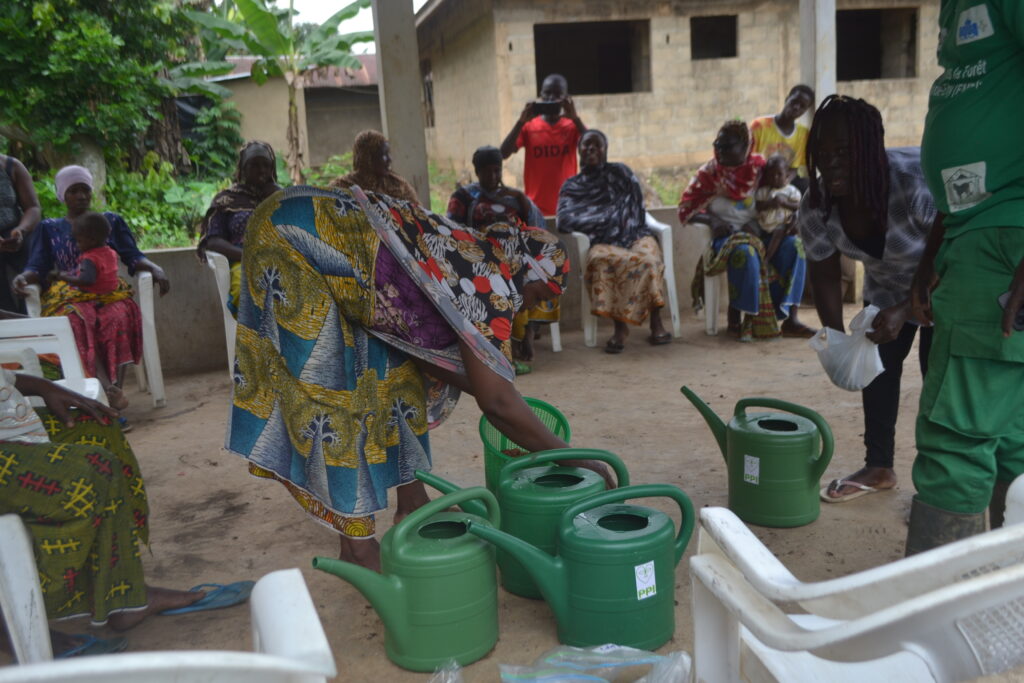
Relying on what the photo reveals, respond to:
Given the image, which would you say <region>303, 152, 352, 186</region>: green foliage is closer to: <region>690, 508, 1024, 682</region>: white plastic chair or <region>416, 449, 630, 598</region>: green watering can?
<region>416, 449, 630, 598</region>: green watering can

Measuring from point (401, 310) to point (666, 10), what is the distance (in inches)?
400

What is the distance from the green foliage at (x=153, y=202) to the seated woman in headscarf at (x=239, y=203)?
9.79ft

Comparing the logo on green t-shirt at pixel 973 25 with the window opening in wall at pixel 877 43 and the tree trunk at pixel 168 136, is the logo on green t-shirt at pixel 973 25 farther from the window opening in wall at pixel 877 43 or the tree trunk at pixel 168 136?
the window opening in wall at pixel 877 43

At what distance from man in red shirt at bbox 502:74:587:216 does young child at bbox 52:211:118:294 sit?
3.05m

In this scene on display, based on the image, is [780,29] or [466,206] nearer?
[466,206]

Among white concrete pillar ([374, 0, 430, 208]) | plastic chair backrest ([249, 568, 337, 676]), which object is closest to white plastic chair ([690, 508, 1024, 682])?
plastic chair backrest ([249, 568, 337, 676])

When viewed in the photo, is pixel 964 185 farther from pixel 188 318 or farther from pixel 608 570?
pixel 188 318

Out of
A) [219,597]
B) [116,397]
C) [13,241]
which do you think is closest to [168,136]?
[13,241]

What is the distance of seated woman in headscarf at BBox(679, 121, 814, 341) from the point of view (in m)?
6.00

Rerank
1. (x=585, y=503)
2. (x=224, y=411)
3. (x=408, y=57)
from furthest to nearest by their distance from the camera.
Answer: (x=408, y=57)
(x=224, y=411)
(x=585, y=503)

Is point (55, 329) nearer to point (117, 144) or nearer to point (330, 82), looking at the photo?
point (117, 144)

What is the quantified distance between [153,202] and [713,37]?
30.4ft

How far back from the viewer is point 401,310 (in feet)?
7.93

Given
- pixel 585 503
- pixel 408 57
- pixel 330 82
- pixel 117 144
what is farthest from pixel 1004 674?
pixel 330 82
